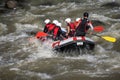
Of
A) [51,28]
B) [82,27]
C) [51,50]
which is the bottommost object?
[51,50]

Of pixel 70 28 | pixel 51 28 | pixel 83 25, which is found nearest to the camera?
pixel 83 25

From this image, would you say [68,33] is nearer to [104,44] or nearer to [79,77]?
[104,44]

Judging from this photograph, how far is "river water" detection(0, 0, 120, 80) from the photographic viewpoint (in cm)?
887

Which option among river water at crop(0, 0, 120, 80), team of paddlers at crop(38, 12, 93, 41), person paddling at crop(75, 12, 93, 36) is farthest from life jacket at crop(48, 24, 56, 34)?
person paddling at crop(75, 12, 93, 36)

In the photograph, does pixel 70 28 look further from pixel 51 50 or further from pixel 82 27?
pixel 51 50

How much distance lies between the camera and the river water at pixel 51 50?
8867mm

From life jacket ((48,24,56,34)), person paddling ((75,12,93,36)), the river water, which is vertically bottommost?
the river water

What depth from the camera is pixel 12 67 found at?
9.51 meters

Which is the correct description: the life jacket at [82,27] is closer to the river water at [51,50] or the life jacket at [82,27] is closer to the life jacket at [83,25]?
the life jacket at [83,25]

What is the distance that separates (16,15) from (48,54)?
5.41 meters

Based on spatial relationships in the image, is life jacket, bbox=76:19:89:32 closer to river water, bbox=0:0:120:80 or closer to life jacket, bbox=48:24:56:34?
river water, bbox=0:0:120:80

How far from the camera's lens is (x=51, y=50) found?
1055cm

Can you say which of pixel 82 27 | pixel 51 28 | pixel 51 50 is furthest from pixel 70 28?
pixel 51 50

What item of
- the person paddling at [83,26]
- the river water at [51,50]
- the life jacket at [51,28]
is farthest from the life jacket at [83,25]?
the life jacket at [51,28]
